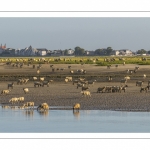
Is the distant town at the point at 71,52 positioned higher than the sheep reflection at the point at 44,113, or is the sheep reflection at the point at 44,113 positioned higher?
the distant town at the point at 71,52

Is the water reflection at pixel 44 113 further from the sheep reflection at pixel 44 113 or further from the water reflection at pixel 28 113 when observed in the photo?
the water reflection at pixel 28 113

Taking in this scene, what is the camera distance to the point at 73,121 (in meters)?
17.4

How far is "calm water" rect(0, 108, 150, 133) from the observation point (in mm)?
15820

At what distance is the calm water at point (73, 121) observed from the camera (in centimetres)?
1582

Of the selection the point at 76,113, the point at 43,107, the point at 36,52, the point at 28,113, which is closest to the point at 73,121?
the point at 76,113

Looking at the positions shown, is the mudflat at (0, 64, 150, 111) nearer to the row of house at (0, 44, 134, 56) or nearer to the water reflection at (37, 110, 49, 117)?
the water reflection at (37, 110, 49, 117)

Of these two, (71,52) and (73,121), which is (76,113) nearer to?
(73,121)

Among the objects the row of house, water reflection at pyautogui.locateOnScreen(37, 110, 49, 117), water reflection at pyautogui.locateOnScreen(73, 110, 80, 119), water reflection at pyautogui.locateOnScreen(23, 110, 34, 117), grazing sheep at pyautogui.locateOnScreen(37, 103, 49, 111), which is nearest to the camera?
water reflection at pyautogui.locateOnScreen(73, 110, 80, 119)

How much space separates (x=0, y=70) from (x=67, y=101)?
19699 mm

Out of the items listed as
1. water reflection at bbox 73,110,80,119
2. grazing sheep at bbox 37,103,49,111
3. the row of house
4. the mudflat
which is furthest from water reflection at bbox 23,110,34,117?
the row of house

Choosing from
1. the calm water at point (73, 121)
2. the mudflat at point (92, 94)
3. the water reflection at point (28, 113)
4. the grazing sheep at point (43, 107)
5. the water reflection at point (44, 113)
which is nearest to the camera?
the calm water at point (73, 121)

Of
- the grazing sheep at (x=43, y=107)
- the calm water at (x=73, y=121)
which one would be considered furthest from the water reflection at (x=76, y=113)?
the grazing sheep at (x=43, y=107)

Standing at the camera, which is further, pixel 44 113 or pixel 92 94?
pixel 92 94

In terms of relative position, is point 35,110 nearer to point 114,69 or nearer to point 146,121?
point 146,121
